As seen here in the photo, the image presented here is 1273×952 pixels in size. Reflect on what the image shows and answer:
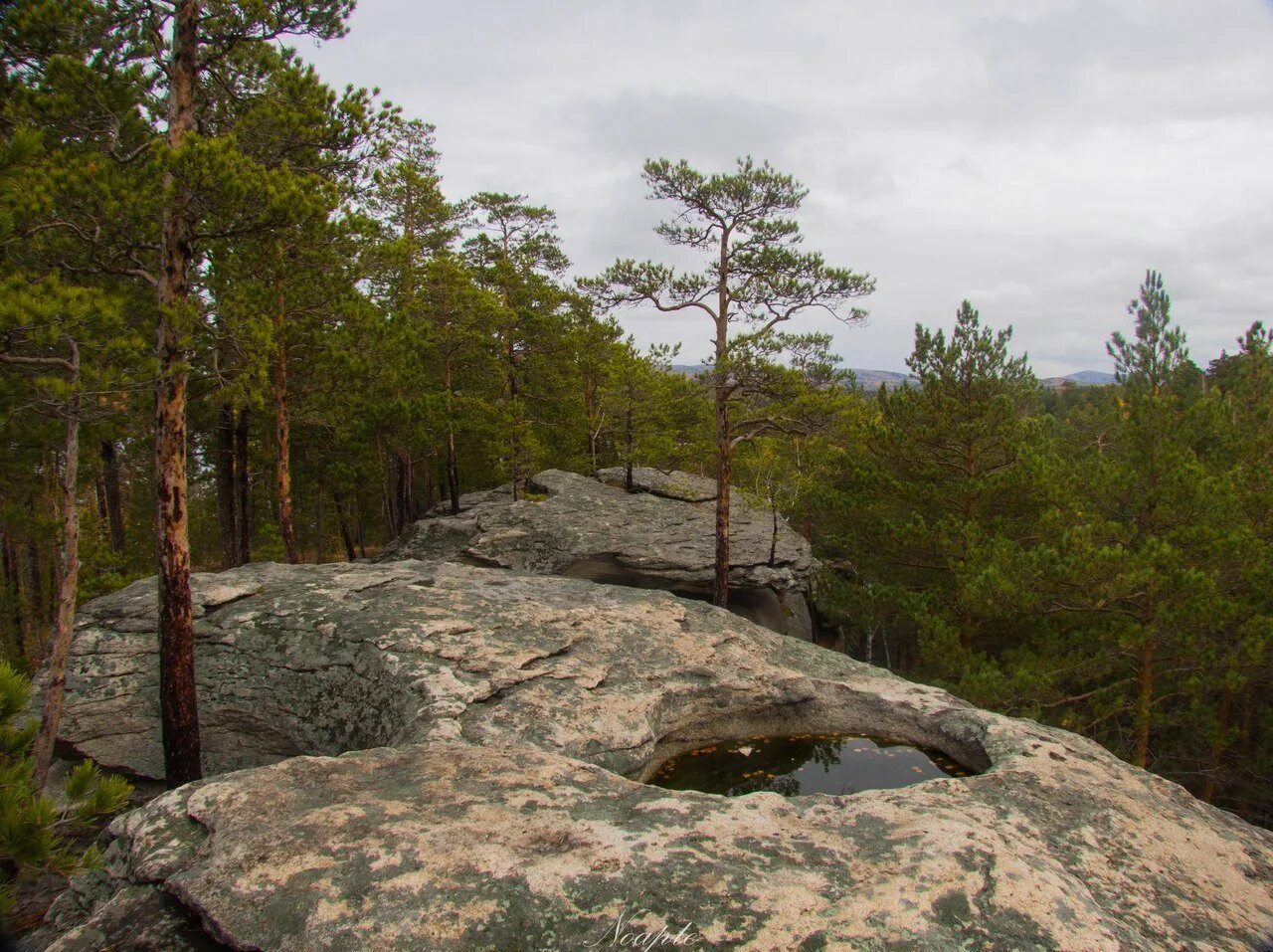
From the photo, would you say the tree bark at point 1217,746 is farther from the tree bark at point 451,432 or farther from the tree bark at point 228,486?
the tree bark at point 228,486

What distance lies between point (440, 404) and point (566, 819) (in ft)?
52.3

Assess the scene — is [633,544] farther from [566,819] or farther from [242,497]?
[566,819]

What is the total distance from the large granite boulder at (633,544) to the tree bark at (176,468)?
9.82 m

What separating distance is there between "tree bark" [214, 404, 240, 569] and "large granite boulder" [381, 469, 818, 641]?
4.33 m

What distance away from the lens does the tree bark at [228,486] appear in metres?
16.4

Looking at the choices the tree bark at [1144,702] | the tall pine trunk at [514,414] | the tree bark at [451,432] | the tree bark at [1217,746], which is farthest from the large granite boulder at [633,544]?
the tree bark at [1217,746]

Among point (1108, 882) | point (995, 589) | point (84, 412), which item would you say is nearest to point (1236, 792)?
point (995, 589)

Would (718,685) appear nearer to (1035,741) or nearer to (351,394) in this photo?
(1035,741)

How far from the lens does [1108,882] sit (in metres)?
4.89

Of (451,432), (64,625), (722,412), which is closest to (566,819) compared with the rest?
(64,625)

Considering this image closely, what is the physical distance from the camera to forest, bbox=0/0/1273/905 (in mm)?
7352

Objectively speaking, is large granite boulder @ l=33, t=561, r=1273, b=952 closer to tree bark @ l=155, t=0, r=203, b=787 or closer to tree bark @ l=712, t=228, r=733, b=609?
tree bark @ l=155, t=0, r=203, b=787

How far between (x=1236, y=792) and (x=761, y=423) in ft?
40.8

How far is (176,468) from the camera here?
8.07 metres
